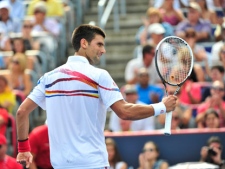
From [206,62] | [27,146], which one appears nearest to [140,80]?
[206,62]

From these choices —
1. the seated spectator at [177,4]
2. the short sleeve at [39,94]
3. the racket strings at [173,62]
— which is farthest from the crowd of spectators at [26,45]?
the short sleeve at [39,94]

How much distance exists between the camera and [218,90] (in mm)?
12320

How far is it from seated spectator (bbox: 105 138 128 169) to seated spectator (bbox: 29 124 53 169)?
2.98 feet

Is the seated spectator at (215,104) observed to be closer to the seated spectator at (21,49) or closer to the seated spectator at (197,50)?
the seated spectator at (197,50)

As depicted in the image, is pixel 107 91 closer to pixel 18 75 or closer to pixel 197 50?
pixel 18 75

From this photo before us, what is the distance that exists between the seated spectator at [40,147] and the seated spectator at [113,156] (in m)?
0.91

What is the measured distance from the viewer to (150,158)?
37.9ft

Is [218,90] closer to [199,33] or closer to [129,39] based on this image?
[199,33]

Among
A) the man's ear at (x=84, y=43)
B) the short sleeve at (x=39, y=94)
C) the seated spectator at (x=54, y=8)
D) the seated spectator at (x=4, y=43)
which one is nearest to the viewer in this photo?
the man's ear at (x=84, y=43)

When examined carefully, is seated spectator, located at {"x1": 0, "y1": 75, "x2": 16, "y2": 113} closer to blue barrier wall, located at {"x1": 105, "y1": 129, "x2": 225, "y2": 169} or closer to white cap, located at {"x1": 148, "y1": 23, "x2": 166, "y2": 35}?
blue barrier wall, located at {"x1": 105, "y1": 129, "x2": 225, "y2": 169}

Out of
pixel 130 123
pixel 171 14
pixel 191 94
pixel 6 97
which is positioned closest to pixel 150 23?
pixel 171 14

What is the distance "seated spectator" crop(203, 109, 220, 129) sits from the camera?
11891 millimetres

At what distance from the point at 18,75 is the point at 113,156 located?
272cm

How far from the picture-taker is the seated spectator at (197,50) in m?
13.6
